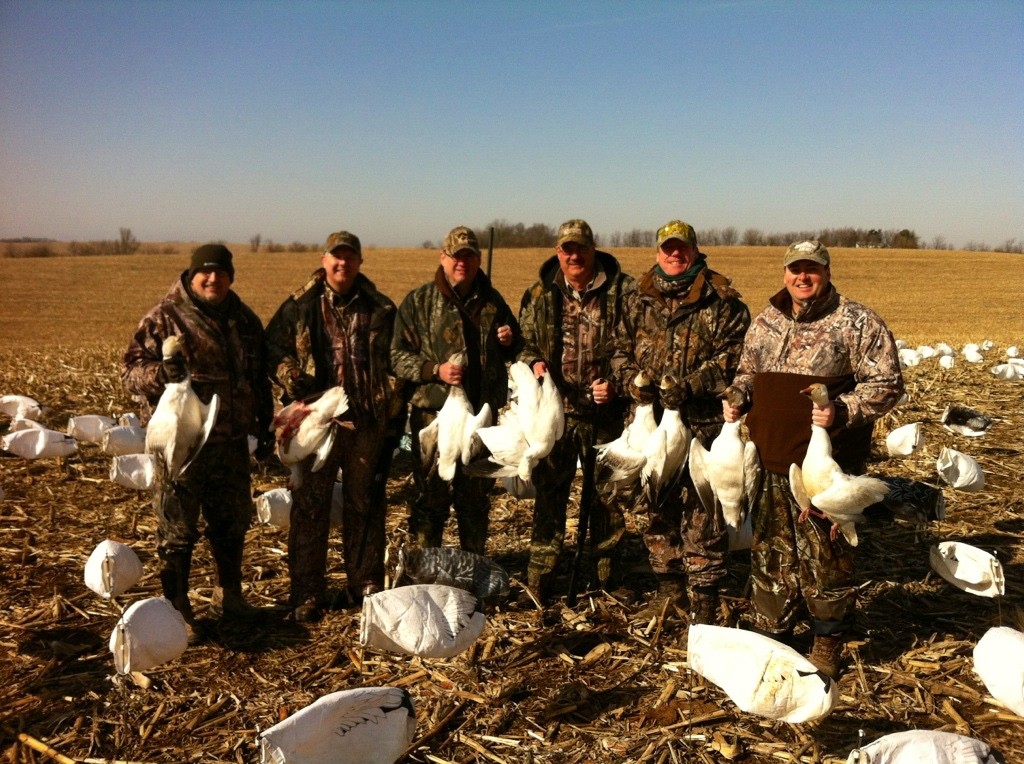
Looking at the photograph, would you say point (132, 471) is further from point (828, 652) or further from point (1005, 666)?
point (1005, 666)

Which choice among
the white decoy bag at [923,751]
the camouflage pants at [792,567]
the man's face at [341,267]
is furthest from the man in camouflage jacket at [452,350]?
the white decoy bag at [923,751]

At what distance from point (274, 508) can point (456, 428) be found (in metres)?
2.40

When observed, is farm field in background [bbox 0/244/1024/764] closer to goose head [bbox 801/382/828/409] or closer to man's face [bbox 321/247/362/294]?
goose head [bbox 801/382/828/409]

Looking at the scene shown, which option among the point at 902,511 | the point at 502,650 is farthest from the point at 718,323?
the point at 502,650

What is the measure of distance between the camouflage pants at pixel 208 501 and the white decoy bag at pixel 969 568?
4.42 metres

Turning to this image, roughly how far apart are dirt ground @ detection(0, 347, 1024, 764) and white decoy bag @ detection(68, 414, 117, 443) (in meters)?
1.90

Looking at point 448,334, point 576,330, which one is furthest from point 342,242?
point 576,330

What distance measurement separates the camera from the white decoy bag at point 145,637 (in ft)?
12.8

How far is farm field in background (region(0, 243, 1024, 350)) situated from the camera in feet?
81.1

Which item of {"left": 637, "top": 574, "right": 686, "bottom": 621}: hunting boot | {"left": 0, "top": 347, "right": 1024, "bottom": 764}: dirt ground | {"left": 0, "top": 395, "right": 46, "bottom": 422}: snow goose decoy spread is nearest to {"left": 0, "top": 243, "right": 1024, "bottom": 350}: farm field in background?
{"left": 0, "top": 395, "right": 46, "bottom": 422}: snow goose decoy spread

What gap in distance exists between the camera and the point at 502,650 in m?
4.81

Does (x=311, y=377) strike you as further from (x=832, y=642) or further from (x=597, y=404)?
(x=832, y=642)

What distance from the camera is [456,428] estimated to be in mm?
4867

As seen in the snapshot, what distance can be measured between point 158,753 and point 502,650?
6.45 feet
